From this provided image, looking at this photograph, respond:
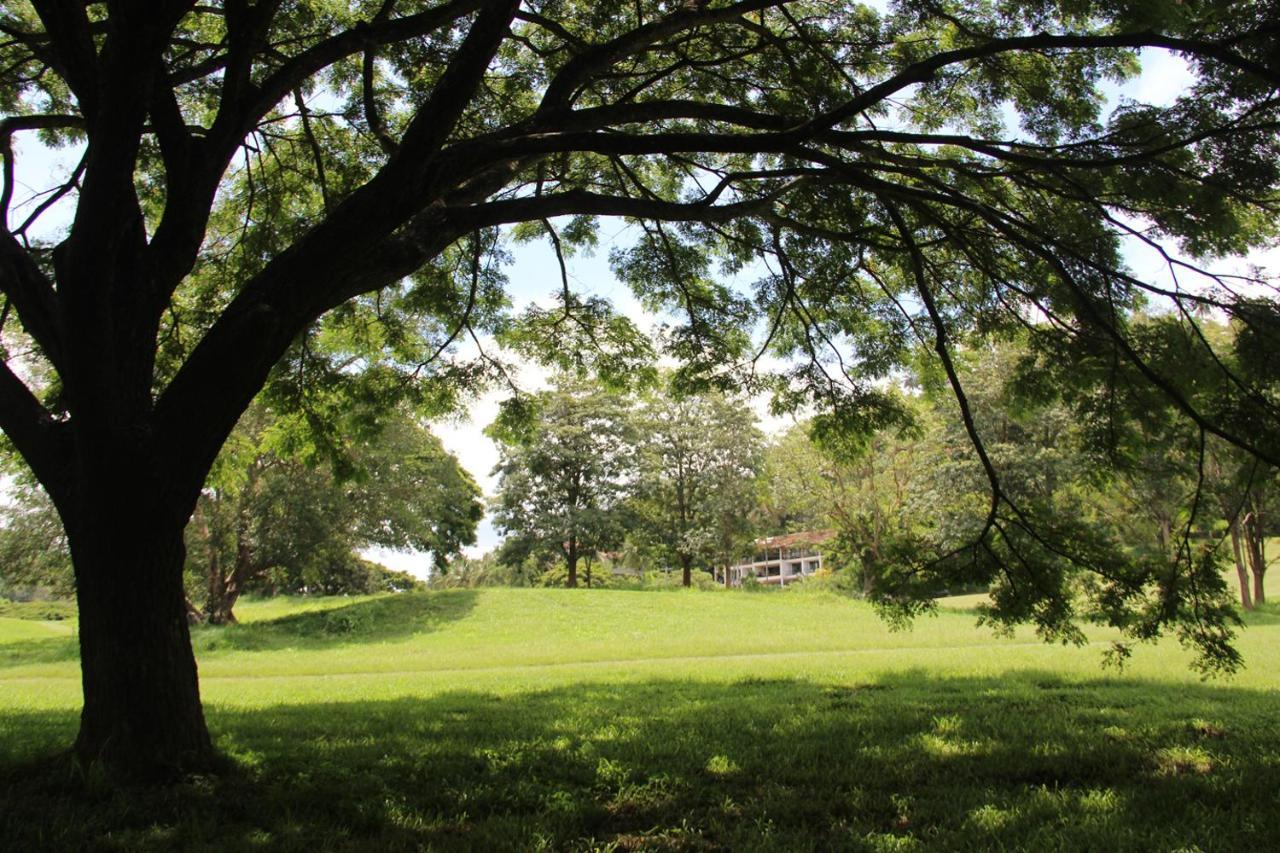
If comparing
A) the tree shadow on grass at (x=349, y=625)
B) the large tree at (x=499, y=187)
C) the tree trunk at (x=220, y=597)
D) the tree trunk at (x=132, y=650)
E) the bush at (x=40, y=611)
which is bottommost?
the bush at (x=40, y=611)

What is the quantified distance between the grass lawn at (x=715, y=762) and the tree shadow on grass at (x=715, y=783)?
0.07ft

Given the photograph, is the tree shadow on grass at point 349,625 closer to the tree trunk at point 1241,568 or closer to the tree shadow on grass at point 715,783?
the tree shadow on grass at point 715,783

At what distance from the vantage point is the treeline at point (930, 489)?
602 cm

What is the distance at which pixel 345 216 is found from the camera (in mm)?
5129

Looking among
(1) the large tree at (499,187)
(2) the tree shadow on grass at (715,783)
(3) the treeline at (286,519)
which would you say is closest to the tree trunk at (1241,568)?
(2) the tree shadow on grass at (715,783)

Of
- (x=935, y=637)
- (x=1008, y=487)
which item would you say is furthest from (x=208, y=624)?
(x=1008, y=487)

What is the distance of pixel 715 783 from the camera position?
4984mm

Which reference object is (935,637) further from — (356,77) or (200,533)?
(200,533)

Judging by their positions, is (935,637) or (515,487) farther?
(515,487)

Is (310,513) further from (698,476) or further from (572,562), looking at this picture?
(698,476)

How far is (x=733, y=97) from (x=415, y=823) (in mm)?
8006

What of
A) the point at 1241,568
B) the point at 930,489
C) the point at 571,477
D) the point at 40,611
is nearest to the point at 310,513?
the point at 571,477

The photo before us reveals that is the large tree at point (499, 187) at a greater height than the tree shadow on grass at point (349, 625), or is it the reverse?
the large tree at point (499, 187)

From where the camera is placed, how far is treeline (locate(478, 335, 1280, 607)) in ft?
19.8
